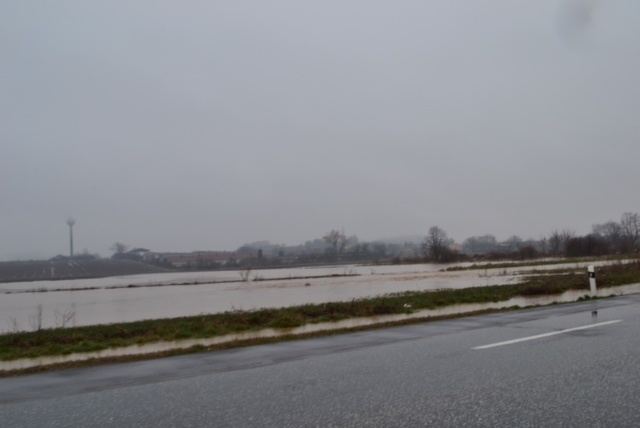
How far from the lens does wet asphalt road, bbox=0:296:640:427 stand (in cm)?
610

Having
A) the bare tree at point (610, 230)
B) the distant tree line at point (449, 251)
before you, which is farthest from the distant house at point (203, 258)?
the bare tree at point (610, 230)

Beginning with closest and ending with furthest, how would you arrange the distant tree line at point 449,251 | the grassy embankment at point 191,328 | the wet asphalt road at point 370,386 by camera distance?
the wet asphalt road at point 370,386 → the grassy embankment at point 191,328 → the distant tree line at point 449,251

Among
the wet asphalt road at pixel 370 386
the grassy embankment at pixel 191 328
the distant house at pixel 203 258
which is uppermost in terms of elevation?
the distant house at pixel 203 258

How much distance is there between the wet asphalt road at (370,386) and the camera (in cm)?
610

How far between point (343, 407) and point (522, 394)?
202 cm

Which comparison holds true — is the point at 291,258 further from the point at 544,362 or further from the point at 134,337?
the point at 544,362

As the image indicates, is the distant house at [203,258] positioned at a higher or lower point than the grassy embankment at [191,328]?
higher

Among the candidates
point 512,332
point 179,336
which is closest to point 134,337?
point 179,336

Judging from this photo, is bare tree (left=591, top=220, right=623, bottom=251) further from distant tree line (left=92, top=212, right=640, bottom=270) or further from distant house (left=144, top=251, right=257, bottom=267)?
distant house (left=144, top=251, right=257, bottom=267)

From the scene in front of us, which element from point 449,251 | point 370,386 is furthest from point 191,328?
point 449,251

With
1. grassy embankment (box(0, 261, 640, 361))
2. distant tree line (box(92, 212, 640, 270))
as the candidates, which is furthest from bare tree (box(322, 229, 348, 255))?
grassy embankment (box(0, 261, 640, 361))

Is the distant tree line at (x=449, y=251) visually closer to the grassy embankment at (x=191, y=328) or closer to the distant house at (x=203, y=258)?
the distant house at (x=203, y=258)

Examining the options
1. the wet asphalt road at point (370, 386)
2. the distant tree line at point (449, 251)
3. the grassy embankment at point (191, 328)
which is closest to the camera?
the wet asphalt road at point (370, 386)

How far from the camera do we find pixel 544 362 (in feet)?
27.6
